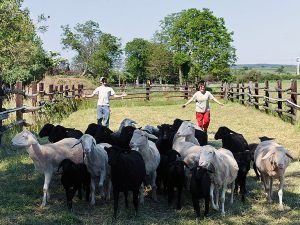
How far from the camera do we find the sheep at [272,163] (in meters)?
6.85

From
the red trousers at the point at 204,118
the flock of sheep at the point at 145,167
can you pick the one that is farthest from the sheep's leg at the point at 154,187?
the red trousers at the point at 204,118

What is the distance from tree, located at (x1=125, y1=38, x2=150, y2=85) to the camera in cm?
10525

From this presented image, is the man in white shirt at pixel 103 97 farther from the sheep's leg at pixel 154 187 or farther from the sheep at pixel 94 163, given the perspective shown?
the sheep at pixel 94 163

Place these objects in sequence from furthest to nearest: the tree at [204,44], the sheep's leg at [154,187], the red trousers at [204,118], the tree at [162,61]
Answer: the tree at [162,61] → the tree at [204,44] → the red trousers at [204,118] → the sheep's leg at [154,187]

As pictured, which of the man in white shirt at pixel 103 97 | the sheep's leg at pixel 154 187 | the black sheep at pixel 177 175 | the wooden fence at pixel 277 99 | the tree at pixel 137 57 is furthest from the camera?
the tree at pixel 137 57

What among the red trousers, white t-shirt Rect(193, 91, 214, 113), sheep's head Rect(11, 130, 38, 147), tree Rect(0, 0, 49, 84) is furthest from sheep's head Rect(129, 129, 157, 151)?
tree Rect(0, 0, 49, 84)

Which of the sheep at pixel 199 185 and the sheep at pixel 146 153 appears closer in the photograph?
the sheep at pixel 199 185

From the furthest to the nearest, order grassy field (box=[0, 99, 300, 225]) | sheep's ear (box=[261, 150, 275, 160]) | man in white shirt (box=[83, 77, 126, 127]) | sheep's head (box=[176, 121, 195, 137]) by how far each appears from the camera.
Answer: man in white shirt (box=[83, 77, 126, 127])
sheep's head (box=[176, 121, 195, 137])
sheep's ear (box=[261, 150, 275, 160])
grassy field (box=[0, 99, 300, 225])

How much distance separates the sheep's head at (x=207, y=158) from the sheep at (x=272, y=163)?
37.0 inches

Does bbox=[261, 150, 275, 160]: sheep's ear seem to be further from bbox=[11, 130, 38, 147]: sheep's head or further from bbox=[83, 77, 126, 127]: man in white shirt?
bbox=[83, 77, 126, 127]: man in white shirt

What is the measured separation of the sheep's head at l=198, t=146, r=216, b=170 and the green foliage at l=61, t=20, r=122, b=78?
257ft

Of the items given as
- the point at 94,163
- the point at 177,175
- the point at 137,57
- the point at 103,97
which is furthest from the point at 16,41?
the point at 137,57

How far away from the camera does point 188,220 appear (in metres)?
6.21

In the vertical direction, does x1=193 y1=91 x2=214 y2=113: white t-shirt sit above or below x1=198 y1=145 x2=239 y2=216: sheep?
above
